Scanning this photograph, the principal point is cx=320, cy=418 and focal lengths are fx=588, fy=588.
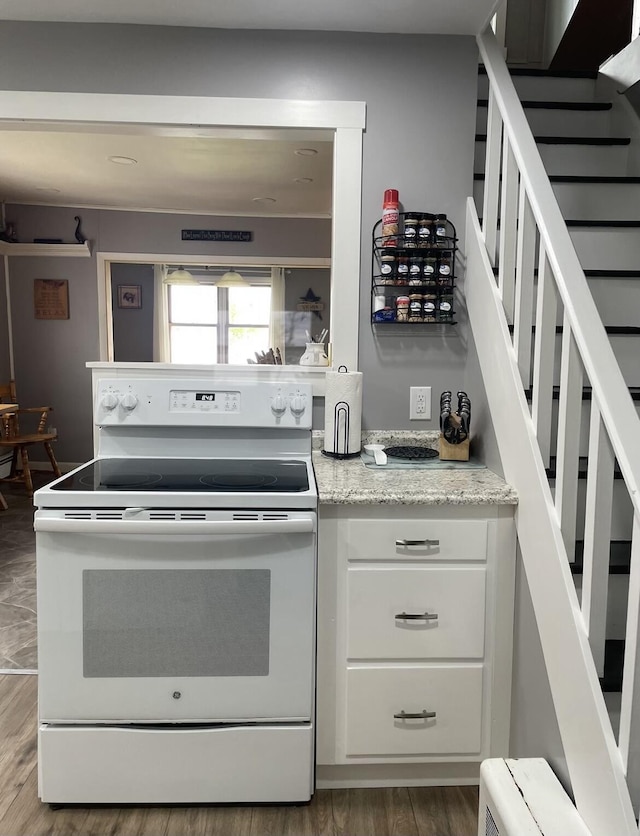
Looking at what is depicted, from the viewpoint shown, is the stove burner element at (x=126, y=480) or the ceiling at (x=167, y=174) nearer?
the stove burner element at (x=126, y=480)

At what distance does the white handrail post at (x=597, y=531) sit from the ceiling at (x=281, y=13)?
1.47m

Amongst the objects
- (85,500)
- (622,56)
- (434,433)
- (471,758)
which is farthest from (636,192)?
(85,500)

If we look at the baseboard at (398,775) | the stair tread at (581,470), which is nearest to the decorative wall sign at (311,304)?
the stair tread at (581,470)

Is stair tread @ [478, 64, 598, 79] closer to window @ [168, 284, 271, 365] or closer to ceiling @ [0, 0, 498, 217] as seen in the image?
ceiling @ [0, 0, 498, 217]

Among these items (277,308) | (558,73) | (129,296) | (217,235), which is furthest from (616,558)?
(129,296)

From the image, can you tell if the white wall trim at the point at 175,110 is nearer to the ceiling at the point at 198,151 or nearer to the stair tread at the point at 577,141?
the ceiling at the point at 198,151

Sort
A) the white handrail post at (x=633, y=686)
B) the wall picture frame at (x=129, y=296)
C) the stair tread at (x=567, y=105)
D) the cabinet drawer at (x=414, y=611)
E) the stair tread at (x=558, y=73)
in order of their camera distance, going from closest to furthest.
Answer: the white handrail post at (x=633, y=686) → the cabinet drawer at (x=414, y=611) → the stair tread at (x=567, y=105) → the stair tread at (x=558, y=73) → the wall picture frame at (x=129, y=296)

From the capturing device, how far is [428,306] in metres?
2.06

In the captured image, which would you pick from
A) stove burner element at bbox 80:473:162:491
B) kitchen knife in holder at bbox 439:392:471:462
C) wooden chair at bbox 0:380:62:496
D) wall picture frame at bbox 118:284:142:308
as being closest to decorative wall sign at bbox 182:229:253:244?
wall picture frame at bbox 118:284:142:308

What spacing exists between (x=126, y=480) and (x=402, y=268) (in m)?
1.15

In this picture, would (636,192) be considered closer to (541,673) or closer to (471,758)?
(541,673)

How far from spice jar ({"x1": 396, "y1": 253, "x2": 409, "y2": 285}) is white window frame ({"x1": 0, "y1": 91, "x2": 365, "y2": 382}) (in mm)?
145

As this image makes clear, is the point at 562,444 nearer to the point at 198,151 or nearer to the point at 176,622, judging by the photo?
the point at 176,622

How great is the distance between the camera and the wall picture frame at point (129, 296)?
515 cm
